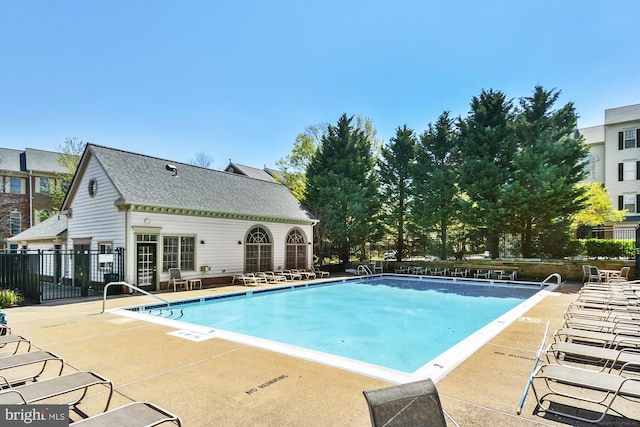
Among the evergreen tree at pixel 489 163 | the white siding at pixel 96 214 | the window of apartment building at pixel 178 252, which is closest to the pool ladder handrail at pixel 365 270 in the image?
the evergreen tree at pixel 489 163

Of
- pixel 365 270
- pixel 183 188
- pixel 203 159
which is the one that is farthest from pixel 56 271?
pixel 203 159

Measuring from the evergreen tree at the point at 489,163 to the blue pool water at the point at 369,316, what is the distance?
4.85 metres

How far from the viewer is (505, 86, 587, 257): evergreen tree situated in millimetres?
18809

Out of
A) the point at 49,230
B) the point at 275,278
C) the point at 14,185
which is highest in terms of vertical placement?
the point at 14,185

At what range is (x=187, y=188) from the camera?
16609mm

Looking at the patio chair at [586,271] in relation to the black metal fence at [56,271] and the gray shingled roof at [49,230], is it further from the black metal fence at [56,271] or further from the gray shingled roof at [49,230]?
the gray shingled roof at [49,230]

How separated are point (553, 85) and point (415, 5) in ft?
45.3

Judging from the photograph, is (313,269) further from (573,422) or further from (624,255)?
(573,422)

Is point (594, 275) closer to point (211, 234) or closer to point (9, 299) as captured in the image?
point (211, 234)

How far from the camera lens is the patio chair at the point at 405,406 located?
252cm

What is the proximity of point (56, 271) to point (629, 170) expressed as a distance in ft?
125

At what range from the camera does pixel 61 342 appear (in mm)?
6570

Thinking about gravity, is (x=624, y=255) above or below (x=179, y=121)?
below

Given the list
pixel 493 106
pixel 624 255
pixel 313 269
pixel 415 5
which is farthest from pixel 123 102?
pixel 624 255
